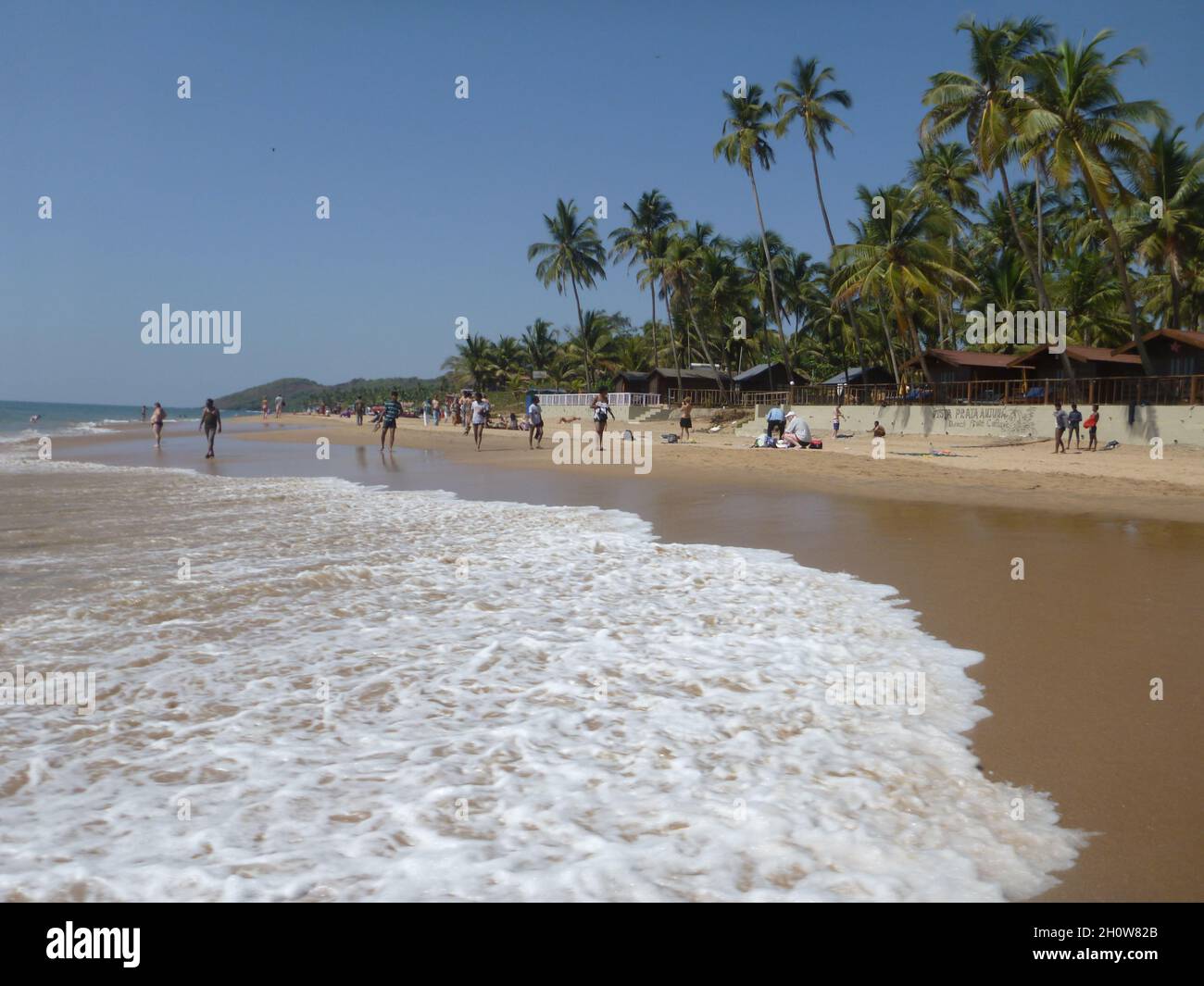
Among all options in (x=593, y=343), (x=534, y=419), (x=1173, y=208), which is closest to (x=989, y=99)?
(x=1173, y=208)

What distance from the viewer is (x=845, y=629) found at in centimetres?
551

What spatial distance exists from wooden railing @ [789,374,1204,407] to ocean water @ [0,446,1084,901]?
21.4 metres

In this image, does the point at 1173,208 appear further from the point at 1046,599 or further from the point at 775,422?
the point at 1046,599

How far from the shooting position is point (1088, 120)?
24.1 m

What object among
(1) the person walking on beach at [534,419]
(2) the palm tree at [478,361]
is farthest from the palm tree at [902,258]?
(2) the palm tree at [478,361]

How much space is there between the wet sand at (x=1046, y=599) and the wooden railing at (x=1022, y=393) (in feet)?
34.7

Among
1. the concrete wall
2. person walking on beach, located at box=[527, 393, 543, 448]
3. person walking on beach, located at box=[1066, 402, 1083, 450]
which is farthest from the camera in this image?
person walking on beach, located at box=[527, 393, 543, 448]

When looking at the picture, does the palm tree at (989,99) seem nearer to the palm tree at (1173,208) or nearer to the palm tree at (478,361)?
the palm tree at (1173,208)

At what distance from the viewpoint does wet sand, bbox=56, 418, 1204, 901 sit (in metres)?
3.03

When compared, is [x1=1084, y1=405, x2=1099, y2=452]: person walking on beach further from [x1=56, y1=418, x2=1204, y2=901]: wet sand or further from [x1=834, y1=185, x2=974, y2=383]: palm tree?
[x1=834, y1=185, x2=974, y2=383]: palm tree

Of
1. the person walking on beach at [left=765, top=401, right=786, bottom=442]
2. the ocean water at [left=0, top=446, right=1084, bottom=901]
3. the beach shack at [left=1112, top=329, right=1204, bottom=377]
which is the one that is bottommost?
the ocean water at [left=0, top=446, right=1084, bottom=901]

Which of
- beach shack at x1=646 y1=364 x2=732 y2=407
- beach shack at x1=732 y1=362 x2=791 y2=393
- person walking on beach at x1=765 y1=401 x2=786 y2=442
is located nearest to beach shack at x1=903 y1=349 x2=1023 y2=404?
person walking on beach at x1=765 y1=401 x2=786 y2=442

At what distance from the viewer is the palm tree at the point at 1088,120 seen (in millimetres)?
23422

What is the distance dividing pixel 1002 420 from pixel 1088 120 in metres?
9.34
